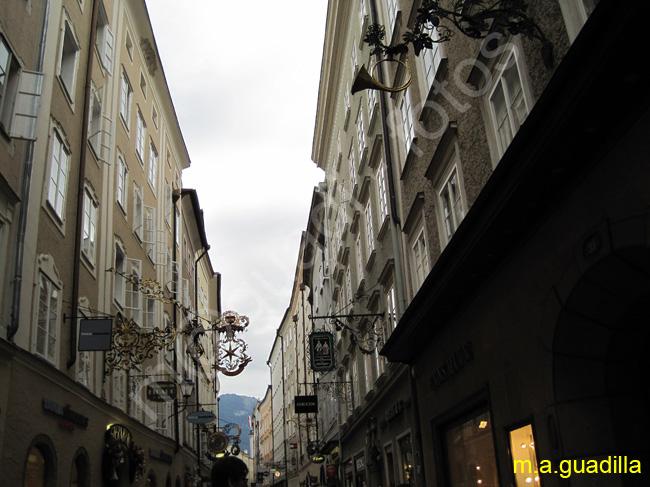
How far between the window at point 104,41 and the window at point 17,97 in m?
7.51

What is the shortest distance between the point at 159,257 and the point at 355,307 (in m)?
8.72

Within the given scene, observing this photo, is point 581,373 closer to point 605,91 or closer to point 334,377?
point 605,91

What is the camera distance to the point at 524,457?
804cm

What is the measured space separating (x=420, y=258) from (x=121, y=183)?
35.9 feet

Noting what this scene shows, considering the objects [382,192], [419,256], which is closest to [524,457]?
[419,256]

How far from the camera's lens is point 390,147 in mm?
16406

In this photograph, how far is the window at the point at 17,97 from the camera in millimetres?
10648

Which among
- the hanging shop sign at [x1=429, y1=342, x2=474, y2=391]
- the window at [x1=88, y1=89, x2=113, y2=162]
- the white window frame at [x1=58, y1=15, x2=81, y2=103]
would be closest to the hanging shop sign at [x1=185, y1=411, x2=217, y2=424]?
the window at [x1=88, y1=89, x2=113, y2=162]

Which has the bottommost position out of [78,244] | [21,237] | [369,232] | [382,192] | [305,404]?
[305,404]

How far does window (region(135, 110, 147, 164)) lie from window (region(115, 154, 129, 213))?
8.60ft

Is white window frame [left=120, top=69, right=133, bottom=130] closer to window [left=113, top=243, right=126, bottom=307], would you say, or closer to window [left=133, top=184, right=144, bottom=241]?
window [left=133, top=184, right=144, bottom=241]

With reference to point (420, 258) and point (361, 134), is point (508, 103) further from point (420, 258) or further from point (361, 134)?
point (361, 134)

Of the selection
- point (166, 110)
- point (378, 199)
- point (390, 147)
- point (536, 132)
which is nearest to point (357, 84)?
point (536, 132)

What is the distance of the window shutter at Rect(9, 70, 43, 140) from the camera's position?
34.8ft
